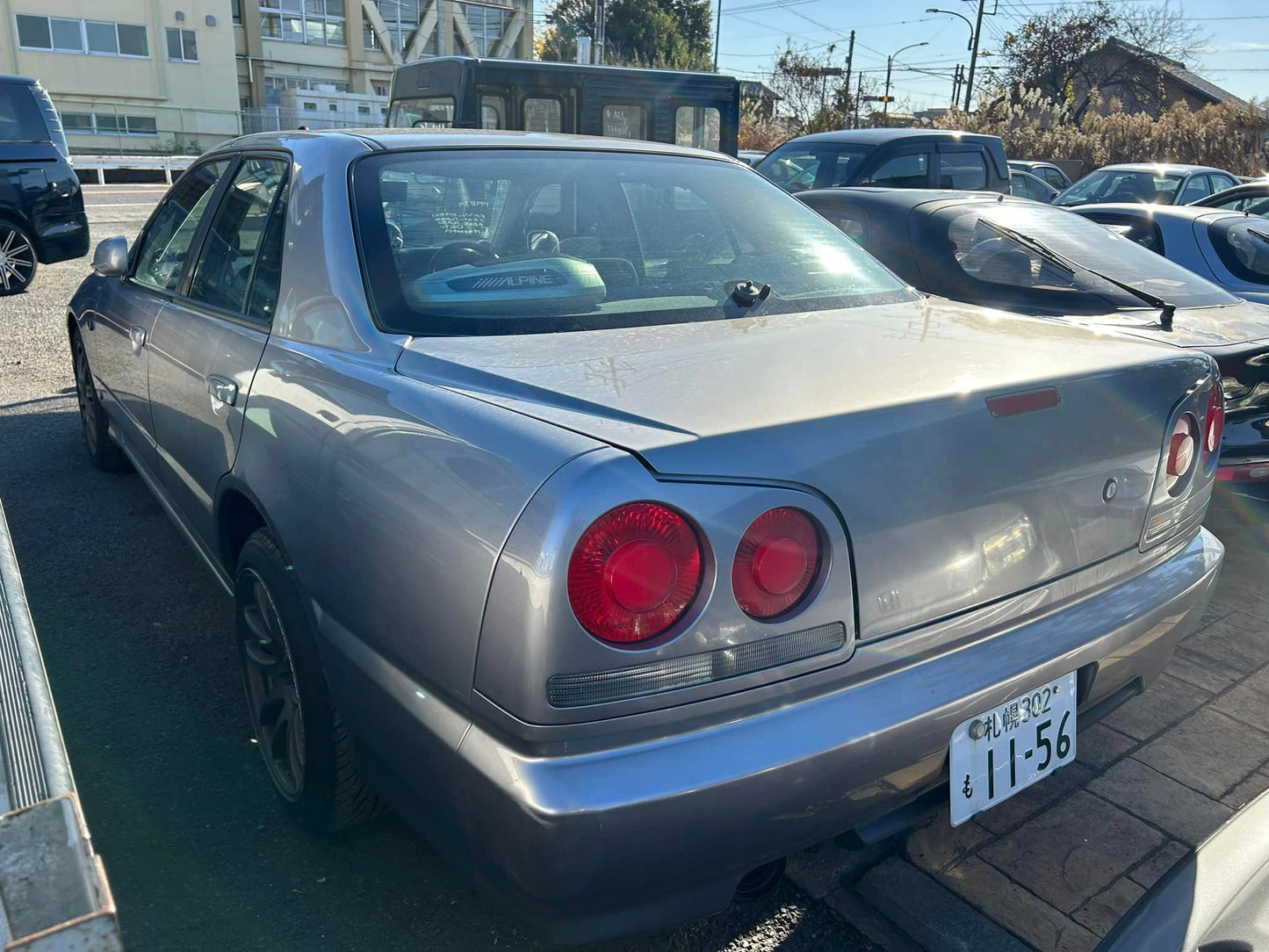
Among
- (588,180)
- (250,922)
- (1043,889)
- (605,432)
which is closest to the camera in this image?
(605,432)

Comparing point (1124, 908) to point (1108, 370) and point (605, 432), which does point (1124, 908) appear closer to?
point (1108, 370)

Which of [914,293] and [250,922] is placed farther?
[914,293]

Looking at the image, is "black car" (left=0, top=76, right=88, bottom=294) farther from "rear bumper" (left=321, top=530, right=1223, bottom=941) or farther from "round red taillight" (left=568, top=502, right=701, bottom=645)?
"round red taillight" (left=568, top=502, right=701, bottom=645)

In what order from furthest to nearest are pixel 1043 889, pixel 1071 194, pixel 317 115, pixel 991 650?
1. pixel 317 115
2. pixel 1071 194
3. pixel 1043 889
4. pixel 991 650

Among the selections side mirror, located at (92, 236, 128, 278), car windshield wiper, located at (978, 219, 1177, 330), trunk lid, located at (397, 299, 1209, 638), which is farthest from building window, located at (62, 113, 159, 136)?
trunk lid, located at (397, 299, 1209, 638)

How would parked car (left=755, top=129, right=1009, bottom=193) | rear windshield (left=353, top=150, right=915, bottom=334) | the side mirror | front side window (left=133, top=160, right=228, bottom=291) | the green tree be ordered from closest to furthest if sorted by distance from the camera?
rear windshield (left=353, top=150, right=915, bottom=334)
front side window (left=133, top=160, right=228, bottom=291)
the side mirror
parked car (left=755, top=129, right=1009, bottom=193)
the green tree

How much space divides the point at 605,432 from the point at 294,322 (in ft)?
3.70

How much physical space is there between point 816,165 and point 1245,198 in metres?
3.90

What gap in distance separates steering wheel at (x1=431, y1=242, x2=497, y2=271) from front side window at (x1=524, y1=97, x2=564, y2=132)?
403 inches

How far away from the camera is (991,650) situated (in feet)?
6.15

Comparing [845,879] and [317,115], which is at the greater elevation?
[317,115]

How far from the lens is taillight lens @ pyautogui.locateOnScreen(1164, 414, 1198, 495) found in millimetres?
2232

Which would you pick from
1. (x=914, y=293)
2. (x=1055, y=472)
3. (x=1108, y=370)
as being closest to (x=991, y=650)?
(x=1055, y=472)

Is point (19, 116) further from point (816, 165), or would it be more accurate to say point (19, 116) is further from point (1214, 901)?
point (1214, 901)
